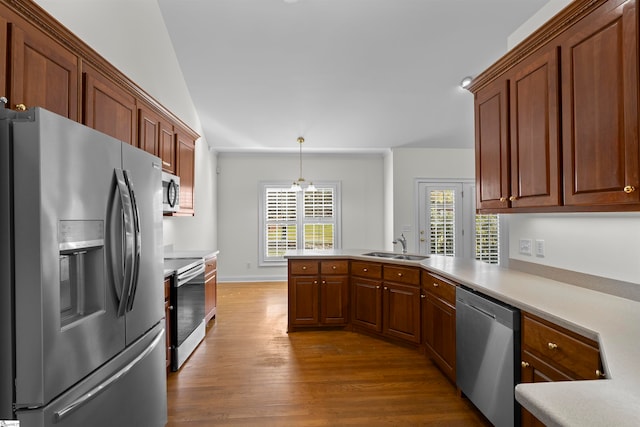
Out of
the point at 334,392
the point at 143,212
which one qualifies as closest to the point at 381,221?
the point at 334,392

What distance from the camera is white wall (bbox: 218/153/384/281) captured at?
6.71 m

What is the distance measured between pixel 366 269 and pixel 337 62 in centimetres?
248

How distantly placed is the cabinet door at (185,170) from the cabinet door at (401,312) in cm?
242

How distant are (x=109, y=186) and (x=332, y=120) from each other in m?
4.27

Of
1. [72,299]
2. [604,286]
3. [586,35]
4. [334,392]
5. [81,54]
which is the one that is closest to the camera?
[72,299]

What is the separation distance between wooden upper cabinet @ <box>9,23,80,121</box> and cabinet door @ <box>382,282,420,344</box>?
2.88m

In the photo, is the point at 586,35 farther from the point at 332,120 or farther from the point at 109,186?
the point at 332,120

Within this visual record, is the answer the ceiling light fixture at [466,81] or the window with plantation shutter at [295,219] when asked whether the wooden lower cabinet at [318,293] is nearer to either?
the ceiling light fixture at [466,81]

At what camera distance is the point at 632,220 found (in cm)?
177

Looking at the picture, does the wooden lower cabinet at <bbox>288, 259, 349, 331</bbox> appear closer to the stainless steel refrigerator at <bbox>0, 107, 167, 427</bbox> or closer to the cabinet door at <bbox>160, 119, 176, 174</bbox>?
the cabinet door at <bbox>160, 119, 176, 174</bbox>

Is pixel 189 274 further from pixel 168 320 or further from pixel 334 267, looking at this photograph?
pixel 334 267

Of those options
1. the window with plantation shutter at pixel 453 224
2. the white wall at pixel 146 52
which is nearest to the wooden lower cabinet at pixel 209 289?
the white wall at pixel 146 52

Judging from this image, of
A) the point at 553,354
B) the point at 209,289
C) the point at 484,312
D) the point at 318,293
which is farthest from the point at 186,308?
the point at 553,354

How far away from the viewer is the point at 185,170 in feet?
13.1
